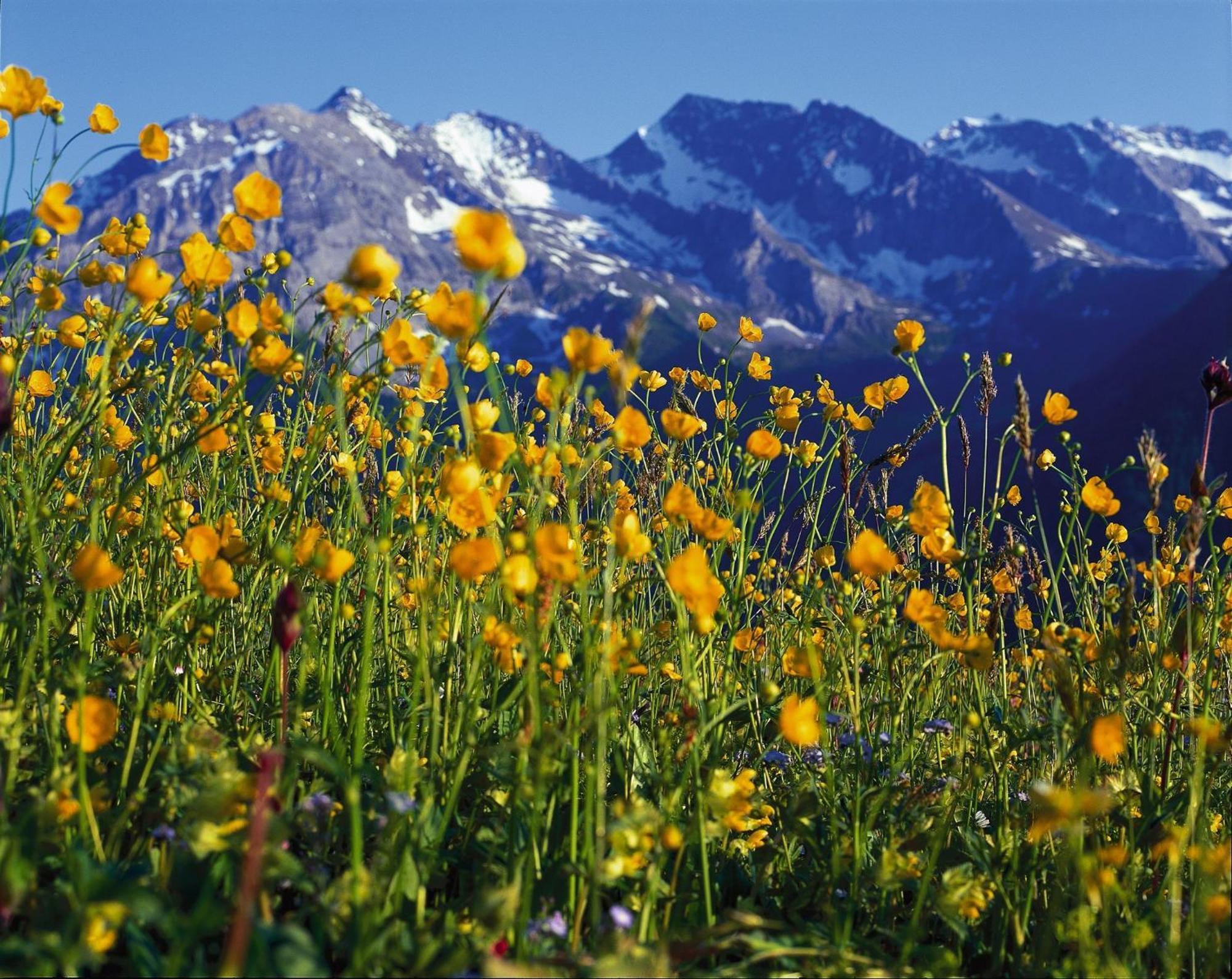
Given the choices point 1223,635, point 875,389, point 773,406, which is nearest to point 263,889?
point 773,406

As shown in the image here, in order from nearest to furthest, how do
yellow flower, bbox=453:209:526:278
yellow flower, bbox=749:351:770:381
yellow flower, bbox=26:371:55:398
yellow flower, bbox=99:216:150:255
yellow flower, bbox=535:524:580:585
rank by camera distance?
yellow flower, bbox=453:209:526:278
yellow flower, bbox=535:524:580:585
yellow flower, bbox=99:216:150:255
yellow flower, bbox=26:371:55:398
yellow flower, bbox=749:351:770:381

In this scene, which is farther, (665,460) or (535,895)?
(665,460)

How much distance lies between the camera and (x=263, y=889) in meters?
1.15

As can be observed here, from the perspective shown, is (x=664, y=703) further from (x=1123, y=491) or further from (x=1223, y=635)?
(x=1123, y=491)

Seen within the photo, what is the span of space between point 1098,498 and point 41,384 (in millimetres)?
2788

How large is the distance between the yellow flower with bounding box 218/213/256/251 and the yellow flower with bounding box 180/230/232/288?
32 millimetres

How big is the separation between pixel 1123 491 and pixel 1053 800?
160ft

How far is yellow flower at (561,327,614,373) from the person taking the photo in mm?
1253

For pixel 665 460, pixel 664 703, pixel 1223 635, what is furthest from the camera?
pixel 1223 635

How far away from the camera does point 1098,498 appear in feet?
6.61

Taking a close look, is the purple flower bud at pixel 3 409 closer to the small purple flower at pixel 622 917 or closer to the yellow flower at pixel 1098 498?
the small purple flower at pixel 622 917

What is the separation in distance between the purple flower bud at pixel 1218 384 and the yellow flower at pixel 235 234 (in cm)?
200

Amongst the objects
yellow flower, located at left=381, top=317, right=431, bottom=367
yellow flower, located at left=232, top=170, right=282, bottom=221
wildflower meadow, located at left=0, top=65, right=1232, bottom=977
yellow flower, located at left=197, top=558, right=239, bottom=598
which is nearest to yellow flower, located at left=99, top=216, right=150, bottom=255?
wildflower meadow, located at left=0, top=65, right=1232, bottom=977

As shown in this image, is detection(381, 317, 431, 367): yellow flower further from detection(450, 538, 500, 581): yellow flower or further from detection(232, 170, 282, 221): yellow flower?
detection(450, 538, 500, 581): yellow flower
